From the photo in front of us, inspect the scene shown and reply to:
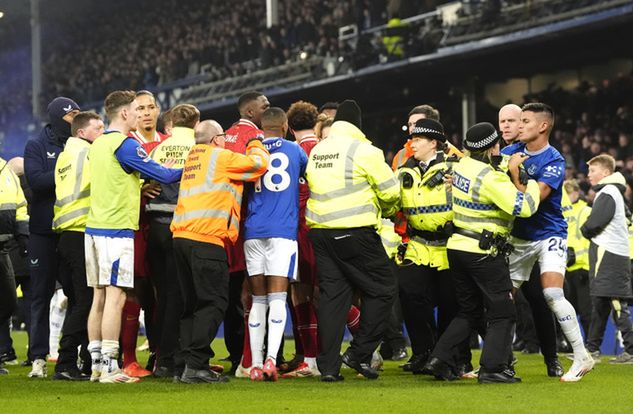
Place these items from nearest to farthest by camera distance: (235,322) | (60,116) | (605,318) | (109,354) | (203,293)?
(203,293) → (109,354) → (60,116) → (235,322) → (605,318)

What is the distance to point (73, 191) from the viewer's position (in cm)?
1002

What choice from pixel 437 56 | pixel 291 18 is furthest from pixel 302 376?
pixel 291 18

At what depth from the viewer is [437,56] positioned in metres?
23.6

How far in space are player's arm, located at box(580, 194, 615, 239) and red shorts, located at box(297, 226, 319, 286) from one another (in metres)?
3.85

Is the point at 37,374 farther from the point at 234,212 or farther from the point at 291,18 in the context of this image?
the point at 291,18

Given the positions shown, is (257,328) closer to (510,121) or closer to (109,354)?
(109,354)

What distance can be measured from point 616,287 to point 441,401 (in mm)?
5321

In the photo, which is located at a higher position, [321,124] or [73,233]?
[321,124]

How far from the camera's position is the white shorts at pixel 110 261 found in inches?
368

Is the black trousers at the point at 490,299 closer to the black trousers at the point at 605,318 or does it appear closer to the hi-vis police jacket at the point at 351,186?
the hi-vis police jacket at the point at 351,186

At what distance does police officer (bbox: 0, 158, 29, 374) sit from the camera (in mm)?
11164

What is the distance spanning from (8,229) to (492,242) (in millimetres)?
4945

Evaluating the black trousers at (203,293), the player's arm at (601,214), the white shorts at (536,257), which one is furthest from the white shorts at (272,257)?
the player's arm at (601,214)

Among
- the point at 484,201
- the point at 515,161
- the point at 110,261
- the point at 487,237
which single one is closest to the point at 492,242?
the point at 487,237
